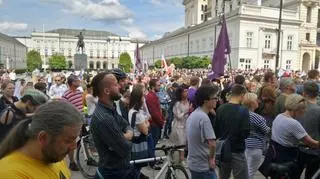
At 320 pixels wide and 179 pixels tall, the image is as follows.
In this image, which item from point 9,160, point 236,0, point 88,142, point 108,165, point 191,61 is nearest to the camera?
point 9,160

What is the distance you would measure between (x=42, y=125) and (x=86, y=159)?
5.74 m

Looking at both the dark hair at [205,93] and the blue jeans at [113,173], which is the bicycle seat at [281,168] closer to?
the dark hair at [205,93]

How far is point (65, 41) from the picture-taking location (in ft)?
516

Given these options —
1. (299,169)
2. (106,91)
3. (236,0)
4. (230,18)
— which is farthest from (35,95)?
(236,0)

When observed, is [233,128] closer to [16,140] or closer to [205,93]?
[205,93]

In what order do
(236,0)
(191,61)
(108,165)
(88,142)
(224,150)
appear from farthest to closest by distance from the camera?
(236,0)
(191,61)
(88,142)
(224,150)
(108,165)

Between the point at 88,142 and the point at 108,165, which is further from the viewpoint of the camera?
the point at 88,142

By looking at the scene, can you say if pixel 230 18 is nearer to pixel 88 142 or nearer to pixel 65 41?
pixel 88 142

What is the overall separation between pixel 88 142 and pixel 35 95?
2.70 meters

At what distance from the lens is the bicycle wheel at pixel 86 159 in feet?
23.9

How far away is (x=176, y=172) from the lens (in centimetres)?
541

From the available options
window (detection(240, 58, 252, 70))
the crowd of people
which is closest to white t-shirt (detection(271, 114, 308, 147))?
the crowd of people

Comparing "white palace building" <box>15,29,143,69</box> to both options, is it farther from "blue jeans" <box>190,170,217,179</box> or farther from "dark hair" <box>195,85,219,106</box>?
"blue jeans" <box>190,170,217,179</box>

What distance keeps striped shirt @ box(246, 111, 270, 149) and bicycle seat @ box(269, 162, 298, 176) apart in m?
0.31
